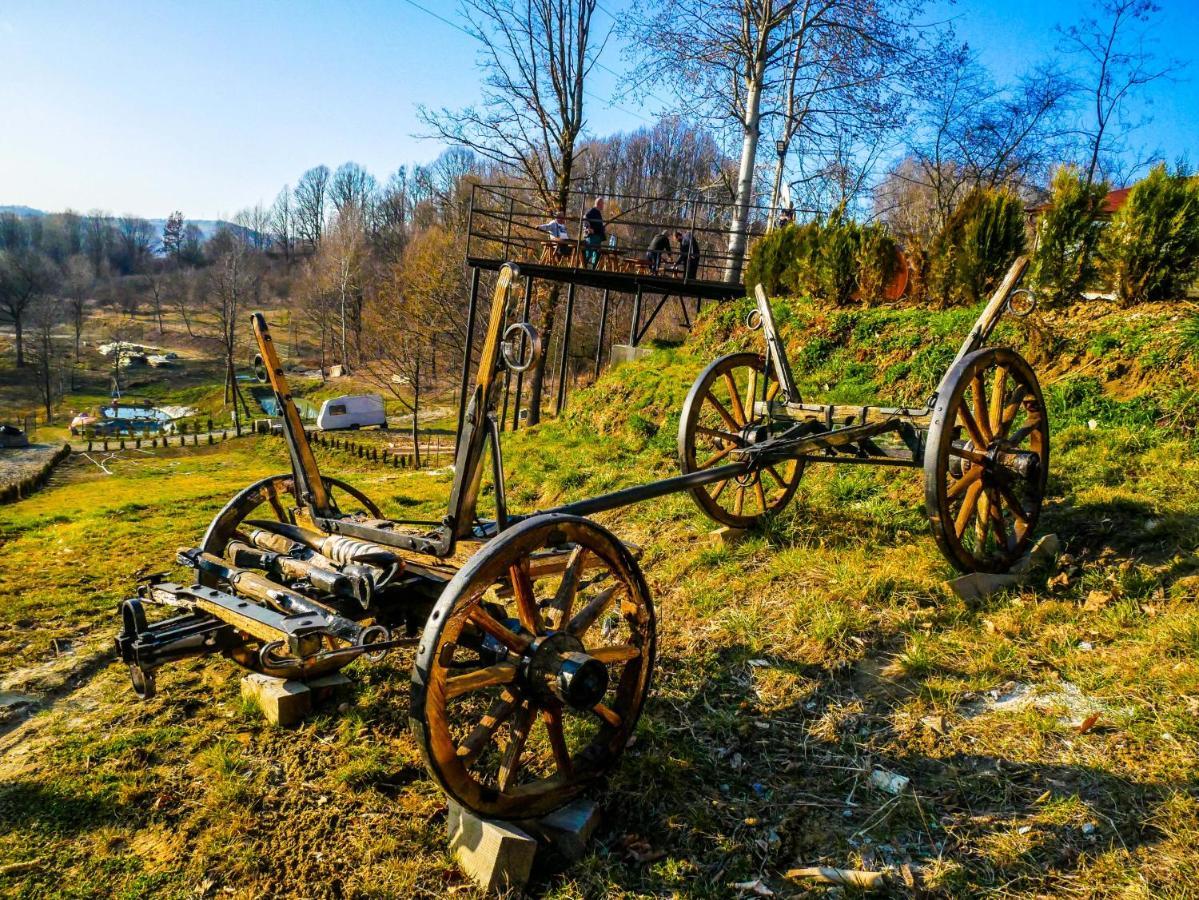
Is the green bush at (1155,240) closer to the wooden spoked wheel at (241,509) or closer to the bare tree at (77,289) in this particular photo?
the wooden spoked wheel at (241,509)

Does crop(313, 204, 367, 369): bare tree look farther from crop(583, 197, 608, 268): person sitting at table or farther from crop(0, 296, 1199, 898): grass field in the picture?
crop(0, 296, 1199, 898): grass field

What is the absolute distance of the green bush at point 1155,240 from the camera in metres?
6.63

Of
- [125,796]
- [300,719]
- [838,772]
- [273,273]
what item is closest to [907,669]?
[838,772]

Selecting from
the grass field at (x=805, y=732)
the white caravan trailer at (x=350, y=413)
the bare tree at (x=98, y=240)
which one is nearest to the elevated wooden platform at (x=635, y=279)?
the grass field at (x=805, y=732)

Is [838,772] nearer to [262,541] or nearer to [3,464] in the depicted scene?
[262,541]

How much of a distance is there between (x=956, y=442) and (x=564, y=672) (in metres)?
3.25

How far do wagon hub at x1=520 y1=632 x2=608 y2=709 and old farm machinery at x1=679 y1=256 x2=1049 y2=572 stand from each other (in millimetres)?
1875

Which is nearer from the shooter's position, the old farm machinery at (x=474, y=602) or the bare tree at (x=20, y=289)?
the old farm machinery at (x=474, y=602)

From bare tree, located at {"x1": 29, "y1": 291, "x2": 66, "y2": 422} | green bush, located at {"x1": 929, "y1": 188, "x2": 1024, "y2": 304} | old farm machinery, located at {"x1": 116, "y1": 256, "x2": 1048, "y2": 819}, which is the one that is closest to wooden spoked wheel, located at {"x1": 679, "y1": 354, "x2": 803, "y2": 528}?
old farm machinery, located at {"x1": 116, "y1": 256, "x2": 1048, "y2": 819}

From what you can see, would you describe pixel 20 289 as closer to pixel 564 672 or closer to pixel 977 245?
pixel 977 245

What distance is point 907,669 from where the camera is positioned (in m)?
3.97

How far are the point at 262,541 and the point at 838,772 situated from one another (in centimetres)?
332

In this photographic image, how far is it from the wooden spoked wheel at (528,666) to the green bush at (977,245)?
7.41 meters

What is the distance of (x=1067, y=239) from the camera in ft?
24.2
